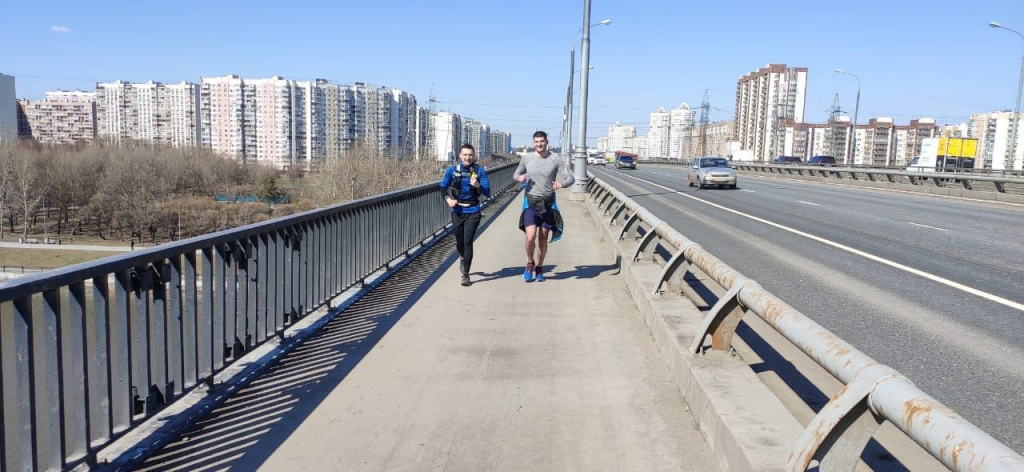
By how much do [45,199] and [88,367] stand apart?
79158mm

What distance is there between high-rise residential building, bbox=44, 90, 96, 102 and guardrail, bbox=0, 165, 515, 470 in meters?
158

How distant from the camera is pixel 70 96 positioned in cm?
14450

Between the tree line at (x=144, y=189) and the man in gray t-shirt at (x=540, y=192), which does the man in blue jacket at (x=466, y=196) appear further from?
the tree line at (x=144, y=189)

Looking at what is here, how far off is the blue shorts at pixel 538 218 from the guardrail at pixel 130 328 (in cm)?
337

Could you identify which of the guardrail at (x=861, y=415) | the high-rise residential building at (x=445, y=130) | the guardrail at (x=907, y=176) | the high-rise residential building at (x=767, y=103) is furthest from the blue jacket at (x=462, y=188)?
the high-rise residential building at (x=767, y=103)

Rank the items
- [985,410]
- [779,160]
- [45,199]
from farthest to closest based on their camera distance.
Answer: [779,160] < [45,199] < [985,410]

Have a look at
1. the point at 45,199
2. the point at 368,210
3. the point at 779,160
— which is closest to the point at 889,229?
the point at 368,210

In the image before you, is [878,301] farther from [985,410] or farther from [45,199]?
[45,199]

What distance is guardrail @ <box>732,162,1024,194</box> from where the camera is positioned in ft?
85.6

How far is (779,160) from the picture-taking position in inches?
3000

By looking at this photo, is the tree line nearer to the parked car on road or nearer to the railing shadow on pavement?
the parked car on road

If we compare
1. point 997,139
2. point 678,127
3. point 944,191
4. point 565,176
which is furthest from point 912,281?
point 678,127

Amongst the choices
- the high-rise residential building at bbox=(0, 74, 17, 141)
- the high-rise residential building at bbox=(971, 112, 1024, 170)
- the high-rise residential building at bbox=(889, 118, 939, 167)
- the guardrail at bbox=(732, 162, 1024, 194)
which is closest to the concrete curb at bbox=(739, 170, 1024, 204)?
the guardrail at bbox=(732, 162, 1024, 194)

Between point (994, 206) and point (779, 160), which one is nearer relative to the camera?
point (994, 206)
